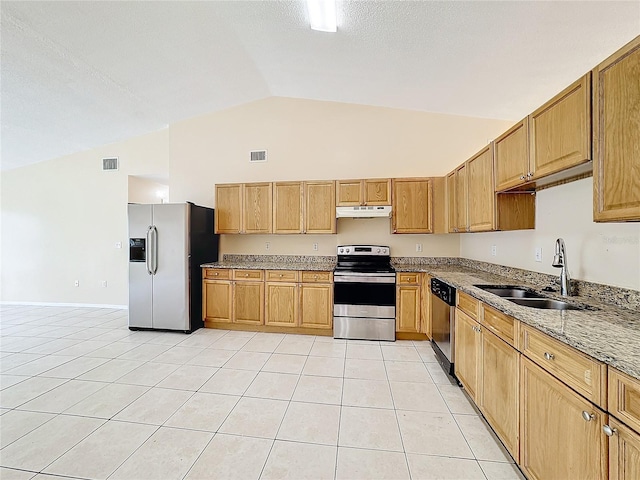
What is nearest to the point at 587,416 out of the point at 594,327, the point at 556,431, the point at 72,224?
the point at 556,431

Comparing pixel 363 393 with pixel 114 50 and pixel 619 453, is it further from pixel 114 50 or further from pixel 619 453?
pixel 114 50

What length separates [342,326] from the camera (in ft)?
12.0

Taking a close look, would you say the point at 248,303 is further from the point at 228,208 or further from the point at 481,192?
the point at 481,192

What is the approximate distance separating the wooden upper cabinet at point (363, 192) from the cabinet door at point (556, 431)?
272 centimetres

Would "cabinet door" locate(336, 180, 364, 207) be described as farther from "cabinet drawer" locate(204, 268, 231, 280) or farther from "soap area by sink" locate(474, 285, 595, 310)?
"soap area by sink" locate(474, 285, 595, 310)

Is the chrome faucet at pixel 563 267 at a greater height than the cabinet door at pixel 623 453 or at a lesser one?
greater

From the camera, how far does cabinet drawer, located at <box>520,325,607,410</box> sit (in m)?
1.00

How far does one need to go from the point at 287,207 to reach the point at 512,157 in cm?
277

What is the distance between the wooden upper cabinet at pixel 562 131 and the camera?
1453 millimetres

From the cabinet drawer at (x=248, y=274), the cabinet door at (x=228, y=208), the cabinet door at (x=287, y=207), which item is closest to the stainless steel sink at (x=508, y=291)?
the cabinet door at (x=287, y=207)

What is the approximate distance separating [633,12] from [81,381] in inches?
197

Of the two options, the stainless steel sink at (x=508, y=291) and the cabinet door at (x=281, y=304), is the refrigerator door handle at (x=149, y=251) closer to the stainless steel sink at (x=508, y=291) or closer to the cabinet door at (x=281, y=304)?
the cabinet door at (x=281, y=304)

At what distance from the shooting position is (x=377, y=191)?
391 cm

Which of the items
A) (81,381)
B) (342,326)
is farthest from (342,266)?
(81,381)
